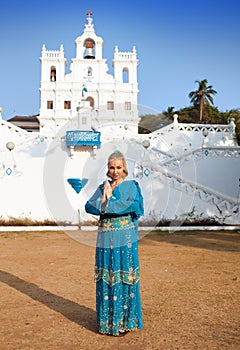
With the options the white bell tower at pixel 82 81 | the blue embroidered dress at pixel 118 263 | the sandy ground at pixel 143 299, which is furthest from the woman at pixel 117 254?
the white bell tower at pixel 82 81

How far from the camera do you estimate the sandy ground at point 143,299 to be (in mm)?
3652

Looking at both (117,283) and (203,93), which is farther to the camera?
(203,93)

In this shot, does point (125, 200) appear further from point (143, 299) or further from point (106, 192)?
point (143, 299)

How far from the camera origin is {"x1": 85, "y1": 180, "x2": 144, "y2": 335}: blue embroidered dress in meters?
3.67

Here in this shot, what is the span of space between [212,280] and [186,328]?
227 centimetres

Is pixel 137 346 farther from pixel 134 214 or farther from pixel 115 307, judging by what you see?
pixel 134 214

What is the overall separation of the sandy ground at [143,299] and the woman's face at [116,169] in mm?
1594

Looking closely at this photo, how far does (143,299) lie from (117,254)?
1678 millimetres

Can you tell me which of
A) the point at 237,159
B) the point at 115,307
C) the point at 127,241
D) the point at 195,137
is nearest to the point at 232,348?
the point at 115,307

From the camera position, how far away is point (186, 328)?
397cm

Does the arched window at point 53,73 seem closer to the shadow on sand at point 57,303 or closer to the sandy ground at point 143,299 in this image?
the sandy ground at point 143,299

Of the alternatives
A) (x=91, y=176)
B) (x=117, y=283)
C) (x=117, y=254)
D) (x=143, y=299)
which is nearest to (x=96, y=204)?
(x=117, y=254)

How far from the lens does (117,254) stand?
372cm

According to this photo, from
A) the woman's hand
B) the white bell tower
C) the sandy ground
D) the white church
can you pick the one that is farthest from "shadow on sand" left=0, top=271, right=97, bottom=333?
the white bell tower
